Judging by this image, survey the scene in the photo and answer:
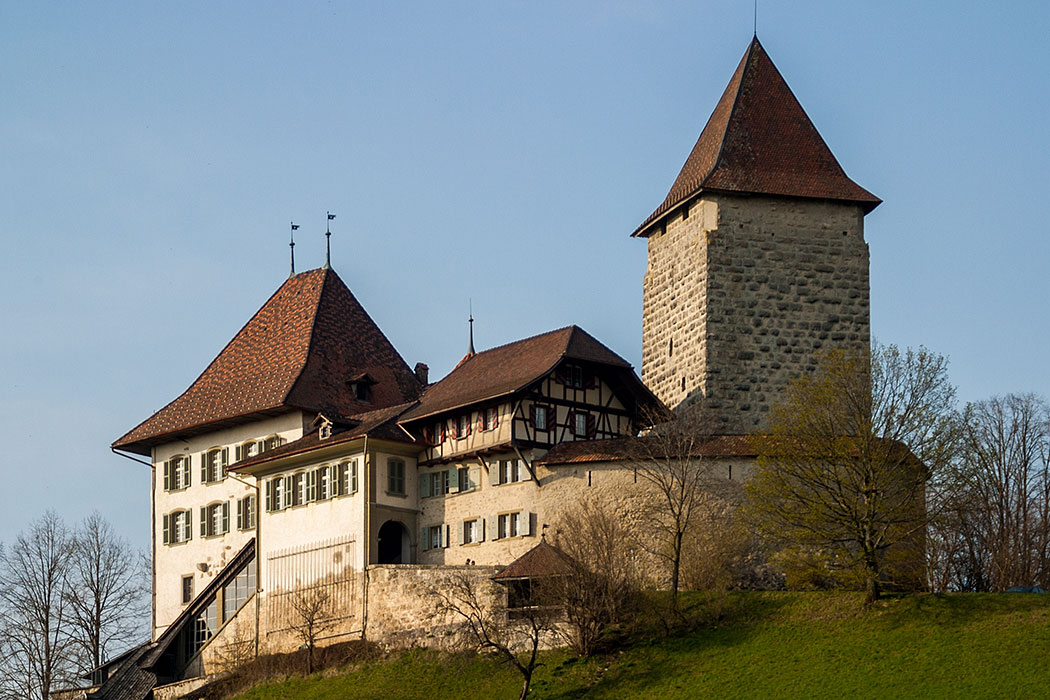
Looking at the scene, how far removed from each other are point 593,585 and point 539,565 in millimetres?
1973

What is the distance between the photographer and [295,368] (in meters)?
66.7

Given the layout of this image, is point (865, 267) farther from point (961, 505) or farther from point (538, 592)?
point (538, 592)

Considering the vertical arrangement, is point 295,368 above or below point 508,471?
above

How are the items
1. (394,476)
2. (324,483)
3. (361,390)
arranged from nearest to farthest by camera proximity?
1. (394,476)
2. (324,483)
3. (361,390)

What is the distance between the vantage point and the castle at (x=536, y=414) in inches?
2269

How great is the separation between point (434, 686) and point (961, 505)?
14.1 m

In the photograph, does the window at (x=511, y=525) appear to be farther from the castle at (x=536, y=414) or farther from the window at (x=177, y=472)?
the window at (x=177, y=472)

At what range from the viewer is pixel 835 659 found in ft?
161

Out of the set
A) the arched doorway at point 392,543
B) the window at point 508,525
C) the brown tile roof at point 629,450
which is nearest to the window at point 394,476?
the arched doorway at point 392,543

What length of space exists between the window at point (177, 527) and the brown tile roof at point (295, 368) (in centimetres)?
258

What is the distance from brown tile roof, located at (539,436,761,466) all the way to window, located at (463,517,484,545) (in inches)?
108

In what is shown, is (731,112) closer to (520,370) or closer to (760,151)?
(760,151)

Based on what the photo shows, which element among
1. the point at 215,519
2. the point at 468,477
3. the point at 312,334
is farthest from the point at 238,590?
the point at 468,477

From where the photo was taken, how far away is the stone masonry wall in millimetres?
59344
